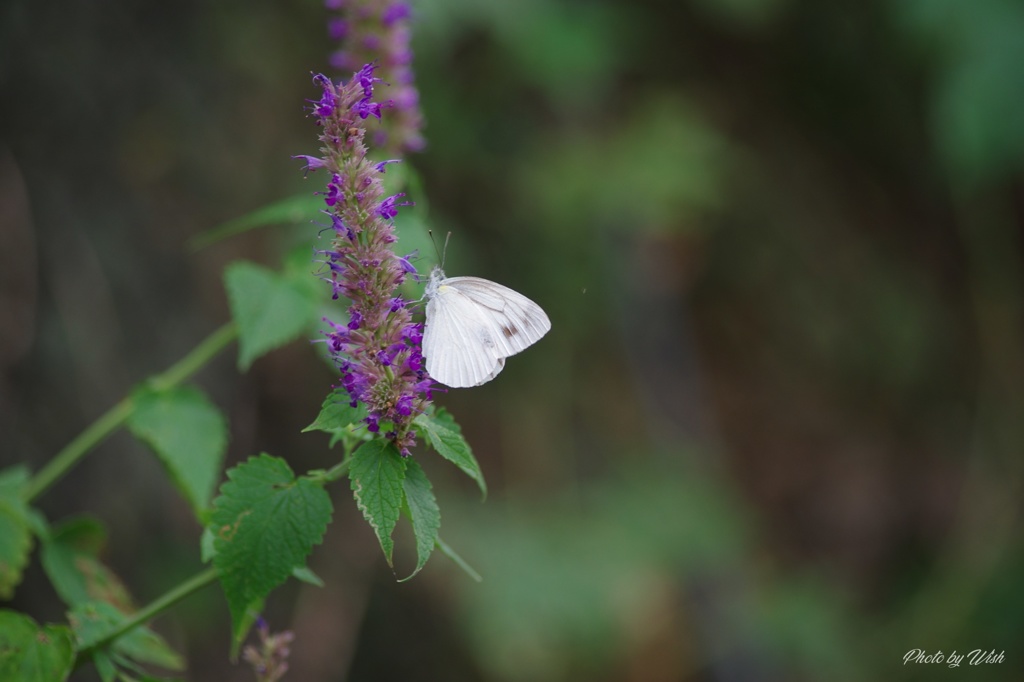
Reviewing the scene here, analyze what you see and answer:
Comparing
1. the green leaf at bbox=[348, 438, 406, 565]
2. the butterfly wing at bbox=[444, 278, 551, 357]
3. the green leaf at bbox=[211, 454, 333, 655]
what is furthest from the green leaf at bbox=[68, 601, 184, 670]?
the butterfly wing at bbox=[444, 278, 551, 357]

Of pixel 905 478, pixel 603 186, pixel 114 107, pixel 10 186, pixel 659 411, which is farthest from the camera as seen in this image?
pixel 905 478

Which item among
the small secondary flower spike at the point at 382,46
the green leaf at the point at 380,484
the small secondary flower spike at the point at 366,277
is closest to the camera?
the green leaf at the point at 380,484

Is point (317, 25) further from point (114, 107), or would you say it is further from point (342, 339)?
point (342, 339)

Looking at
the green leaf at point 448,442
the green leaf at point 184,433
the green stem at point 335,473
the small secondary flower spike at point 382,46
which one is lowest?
the green stem at point 335,473

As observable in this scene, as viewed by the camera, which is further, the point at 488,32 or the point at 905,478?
the point at 905,478

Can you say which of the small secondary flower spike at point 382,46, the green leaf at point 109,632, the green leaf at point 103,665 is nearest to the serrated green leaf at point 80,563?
the green leaf at point 109,632

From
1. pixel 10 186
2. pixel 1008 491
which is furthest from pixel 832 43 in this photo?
pixel 10 186

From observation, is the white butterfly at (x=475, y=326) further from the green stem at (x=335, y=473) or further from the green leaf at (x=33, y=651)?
the green leaf at (x=33, y=651)
